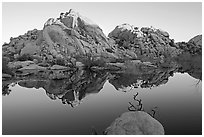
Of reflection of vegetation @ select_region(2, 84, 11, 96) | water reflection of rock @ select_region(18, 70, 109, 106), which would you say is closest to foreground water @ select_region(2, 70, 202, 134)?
water reflection of rock @ select_region(18, 70, 109, 106)

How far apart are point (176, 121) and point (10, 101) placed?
6.33 meters

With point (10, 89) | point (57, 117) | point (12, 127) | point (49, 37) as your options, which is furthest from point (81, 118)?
point (49, 37)

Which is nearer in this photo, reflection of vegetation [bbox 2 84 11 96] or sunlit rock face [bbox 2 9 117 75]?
reflection of vegetation [bbox 2 84 11 96]

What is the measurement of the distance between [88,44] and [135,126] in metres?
26.5

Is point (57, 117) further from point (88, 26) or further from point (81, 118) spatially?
point (88, 26)

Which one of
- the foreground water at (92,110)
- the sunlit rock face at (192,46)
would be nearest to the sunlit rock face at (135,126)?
the foreground water at (92,110)

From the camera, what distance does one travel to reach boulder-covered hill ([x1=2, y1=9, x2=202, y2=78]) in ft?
93.4

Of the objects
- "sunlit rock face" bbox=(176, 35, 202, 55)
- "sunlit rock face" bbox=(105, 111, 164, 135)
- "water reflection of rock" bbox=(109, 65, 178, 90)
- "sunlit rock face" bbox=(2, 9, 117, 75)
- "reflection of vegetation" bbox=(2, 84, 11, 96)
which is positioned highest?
"sunlit rock face" bbox=(2, 9, 117, 75)

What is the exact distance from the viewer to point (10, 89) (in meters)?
13.1

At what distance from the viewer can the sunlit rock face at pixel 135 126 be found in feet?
19.0

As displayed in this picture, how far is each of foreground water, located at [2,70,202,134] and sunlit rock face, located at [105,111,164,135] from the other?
0.61m

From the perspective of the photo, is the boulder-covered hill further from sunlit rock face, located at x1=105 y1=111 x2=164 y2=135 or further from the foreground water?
sunlit rock face, located at x1=105 y1=111 x2=164 y2=135

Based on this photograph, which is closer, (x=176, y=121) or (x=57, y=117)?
(x=176, y=121)

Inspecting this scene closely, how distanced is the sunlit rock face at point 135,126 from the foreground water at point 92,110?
0.61 m
